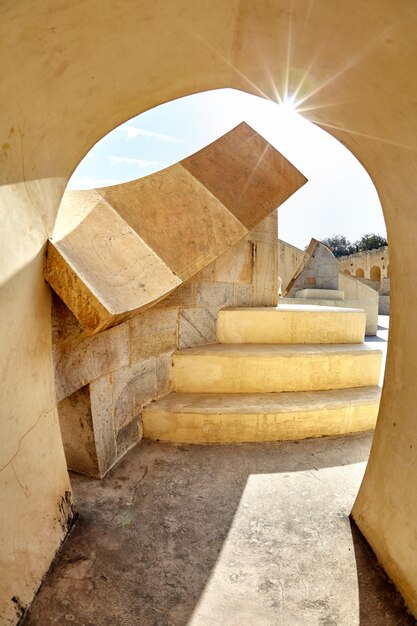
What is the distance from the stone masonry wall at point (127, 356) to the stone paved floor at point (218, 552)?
30cm

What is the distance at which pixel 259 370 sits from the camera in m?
3.27

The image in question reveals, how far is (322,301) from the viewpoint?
8.21 metres

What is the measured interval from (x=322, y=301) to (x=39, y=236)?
25.3 feet

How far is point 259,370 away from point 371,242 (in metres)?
38.2

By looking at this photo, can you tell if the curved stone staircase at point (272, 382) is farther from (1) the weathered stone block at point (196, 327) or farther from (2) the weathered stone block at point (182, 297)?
(2) the weathered stone block at point (182, 297)

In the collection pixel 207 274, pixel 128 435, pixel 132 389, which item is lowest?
pixel 128 435

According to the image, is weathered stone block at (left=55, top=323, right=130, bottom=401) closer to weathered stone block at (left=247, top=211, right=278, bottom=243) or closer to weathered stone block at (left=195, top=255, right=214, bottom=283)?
weathered stone block at (left=195, top=255, right=214, bottom=283)

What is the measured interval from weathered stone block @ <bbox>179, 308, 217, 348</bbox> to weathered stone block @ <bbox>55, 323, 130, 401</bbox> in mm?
880

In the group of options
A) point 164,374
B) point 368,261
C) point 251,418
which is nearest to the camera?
point 251,418

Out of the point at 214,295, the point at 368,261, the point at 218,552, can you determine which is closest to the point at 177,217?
the point at 214,295

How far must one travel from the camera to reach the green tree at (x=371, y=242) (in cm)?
3500

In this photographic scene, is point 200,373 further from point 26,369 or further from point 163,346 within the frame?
point 26,369

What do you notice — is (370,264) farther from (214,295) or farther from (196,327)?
(196,327)

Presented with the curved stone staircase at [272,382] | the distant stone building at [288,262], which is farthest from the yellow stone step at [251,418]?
the distant stone building at [288,262]
